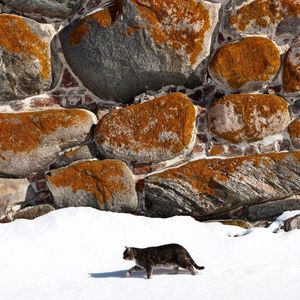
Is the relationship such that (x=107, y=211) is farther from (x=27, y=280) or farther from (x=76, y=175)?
(x=27, y=280)

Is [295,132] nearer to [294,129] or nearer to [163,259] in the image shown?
[294,129]

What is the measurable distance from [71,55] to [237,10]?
133cm

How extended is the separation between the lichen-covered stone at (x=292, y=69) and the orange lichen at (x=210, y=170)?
19.2 inches

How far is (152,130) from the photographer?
4367 millimetres

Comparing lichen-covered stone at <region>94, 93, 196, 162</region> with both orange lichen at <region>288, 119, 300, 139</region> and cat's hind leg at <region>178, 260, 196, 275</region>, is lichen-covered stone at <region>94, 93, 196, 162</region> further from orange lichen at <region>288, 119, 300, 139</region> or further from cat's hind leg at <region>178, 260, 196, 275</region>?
cat's hind leg at <region>178, 260, 196, 275</region>

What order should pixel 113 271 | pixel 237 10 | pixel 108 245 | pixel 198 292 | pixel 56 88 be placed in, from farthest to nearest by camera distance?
pixel 56 88
pixel 237 10
pixel 108 245
pixel 113 271
pixel 198 292

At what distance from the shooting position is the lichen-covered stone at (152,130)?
4340 mm

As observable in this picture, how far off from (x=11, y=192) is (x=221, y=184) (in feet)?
5.34

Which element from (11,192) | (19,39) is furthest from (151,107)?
(11,192)

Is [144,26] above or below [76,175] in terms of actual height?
above

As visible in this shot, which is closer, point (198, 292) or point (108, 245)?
point (198, 292)

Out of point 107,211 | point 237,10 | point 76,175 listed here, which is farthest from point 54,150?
point 237,10

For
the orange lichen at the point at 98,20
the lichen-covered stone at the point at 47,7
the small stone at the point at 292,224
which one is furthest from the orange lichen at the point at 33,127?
the small stone at the point at 292,224

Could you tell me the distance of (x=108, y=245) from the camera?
388 cm
